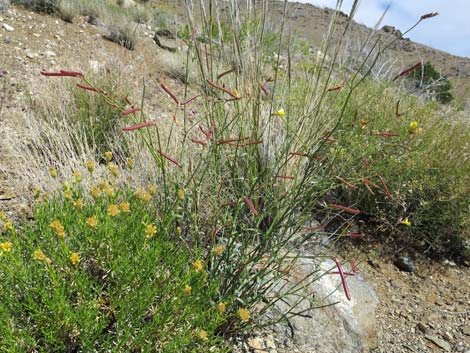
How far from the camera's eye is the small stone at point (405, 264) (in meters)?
2.70

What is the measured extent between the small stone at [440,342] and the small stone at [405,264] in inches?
22.4

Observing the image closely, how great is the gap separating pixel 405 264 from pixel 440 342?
63 cm

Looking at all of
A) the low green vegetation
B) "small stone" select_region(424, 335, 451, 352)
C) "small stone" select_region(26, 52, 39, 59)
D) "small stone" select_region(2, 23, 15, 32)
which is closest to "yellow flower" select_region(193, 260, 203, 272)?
the low green vegetation

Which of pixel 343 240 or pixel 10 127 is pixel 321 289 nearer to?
pixel 343 240

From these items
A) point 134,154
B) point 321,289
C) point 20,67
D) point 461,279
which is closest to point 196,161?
point 134,154

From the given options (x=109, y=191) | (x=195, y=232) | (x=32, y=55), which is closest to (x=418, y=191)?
(x=195, y=232)

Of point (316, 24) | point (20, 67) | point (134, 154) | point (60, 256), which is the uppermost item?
point (60, 256)

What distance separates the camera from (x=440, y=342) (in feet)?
7.14

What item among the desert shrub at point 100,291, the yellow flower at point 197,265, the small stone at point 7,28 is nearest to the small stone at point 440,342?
the desert shrub at point 100,291

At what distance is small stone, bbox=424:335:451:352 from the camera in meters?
2.16

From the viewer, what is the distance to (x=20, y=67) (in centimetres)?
450

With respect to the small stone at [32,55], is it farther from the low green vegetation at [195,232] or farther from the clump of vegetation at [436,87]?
the clump of vegetation at [436,87]

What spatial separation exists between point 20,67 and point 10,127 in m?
1.83

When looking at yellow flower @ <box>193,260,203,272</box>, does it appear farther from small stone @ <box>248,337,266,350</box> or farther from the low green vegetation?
small stone @ <box>248,337,266,350</box>
